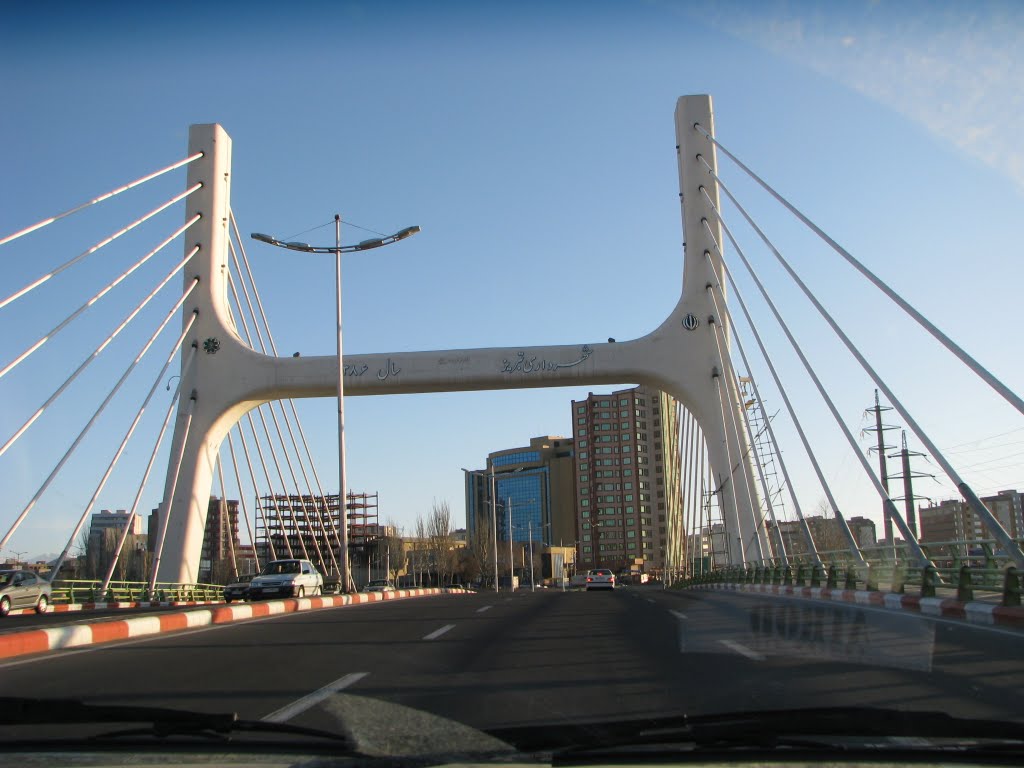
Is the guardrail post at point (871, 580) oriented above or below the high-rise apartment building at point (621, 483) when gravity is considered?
below

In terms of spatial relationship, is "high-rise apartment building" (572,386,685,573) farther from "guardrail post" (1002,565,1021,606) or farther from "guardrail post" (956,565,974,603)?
"guardrail post" (1002,565,1021,606)

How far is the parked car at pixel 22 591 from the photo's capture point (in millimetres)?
23641

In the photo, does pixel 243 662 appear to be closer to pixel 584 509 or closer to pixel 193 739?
pixel 193 739

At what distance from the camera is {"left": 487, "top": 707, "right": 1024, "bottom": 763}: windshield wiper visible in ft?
12.1

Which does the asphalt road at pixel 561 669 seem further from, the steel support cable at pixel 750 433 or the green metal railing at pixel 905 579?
the steel support cable at pixel 750 433

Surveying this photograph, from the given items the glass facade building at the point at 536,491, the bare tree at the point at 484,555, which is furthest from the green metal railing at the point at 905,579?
the glass facade building at the point at 536,491

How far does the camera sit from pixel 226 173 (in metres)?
25.8

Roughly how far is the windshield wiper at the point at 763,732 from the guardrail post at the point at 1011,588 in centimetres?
827

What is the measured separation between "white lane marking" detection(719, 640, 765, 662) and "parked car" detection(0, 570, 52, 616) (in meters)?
20.7

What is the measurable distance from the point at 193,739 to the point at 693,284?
2285 centimetres

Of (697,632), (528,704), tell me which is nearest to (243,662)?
(528,704)

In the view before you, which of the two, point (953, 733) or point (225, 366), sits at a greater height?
point (225, 366)

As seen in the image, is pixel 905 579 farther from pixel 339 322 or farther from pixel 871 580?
pixel 339 322

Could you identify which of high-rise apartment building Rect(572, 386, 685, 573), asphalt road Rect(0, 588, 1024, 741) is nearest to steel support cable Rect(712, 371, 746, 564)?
asphalt road Rect(0, 588, 1024, 741)
